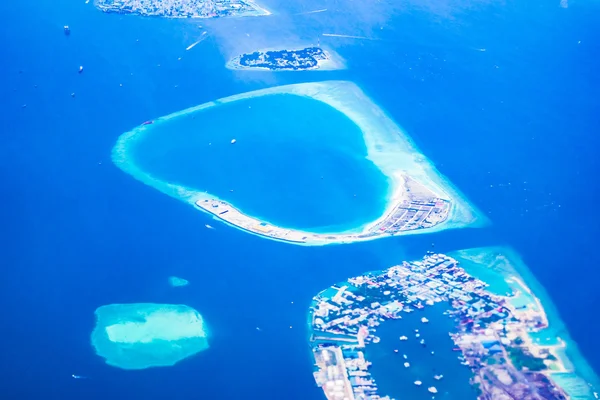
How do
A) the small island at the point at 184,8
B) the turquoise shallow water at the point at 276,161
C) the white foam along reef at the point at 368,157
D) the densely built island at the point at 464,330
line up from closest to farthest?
1. the densely built island at the point at 464,330
2. the white foam along reef at the point at 368,157
3. the turquoise shallow water at the point at 276,161
4. the small island at the point at 184,8

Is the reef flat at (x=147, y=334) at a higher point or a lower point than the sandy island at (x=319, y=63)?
lower

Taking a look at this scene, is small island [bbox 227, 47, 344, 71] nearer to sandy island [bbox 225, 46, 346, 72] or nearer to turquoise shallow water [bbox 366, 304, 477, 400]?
sandy island [bbox 225, 46, 346, 72]

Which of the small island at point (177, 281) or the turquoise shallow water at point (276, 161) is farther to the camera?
the turquoise shallow water at point (276, 161)

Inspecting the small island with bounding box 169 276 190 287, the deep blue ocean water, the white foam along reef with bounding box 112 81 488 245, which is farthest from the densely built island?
the small island with bounding box 169 276 190 287

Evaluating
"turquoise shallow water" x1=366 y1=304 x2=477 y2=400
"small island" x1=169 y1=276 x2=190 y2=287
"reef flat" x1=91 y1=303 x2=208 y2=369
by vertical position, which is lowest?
"reef flat" x1=91 y1=303 x2=208 y2=369

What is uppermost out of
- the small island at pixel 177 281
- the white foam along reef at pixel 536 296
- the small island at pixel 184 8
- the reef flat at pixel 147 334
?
the small island at pixel 184 8

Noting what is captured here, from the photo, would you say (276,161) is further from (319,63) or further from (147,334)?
(147,334)

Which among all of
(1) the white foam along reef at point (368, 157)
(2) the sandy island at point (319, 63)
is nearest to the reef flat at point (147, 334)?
(1) the white foam along reef at point (368, 157)

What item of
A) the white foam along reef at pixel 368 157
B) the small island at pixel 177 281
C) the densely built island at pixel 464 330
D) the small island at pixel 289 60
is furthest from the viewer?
the small island at pixel 289 60

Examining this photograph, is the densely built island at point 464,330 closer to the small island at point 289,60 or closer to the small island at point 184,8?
the small island at point 289,60
